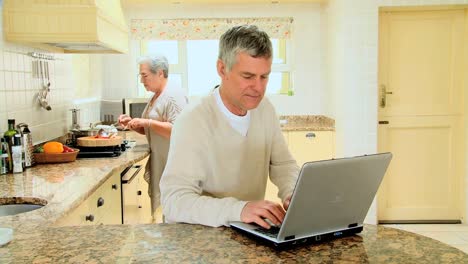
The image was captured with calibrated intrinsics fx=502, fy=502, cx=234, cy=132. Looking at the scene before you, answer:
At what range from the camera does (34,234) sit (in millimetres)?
1396

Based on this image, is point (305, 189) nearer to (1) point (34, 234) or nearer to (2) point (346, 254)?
(2) point (346, 254)

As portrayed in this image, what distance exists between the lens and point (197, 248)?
1.22 m

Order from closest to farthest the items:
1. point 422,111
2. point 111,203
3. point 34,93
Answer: point 111,203 → point 34,93 → point 422,111

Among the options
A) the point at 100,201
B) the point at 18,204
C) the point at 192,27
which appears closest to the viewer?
the point at 18,204

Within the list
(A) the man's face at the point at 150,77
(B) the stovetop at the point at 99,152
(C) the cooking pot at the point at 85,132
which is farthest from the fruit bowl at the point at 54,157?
(A) the man's face at the point at 150,77

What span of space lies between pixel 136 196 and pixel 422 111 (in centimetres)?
269

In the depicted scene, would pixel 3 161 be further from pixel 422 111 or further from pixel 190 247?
pixel 422 111

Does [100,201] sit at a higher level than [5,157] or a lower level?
lower

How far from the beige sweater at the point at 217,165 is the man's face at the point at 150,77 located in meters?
1.83

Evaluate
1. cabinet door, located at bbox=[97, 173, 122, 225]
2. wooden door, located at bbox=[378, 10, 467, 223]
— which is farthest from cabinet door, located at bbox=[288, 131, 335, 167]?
cabinet door, located at bbox=[97, 173, 122, 225]

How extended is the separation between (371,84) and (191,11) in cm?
195

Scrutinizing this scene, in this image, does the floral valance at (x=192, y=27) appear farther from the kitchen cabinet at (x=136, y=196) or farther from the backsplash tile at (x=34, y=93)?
the kitchen cabinet at (x=136, y=196)

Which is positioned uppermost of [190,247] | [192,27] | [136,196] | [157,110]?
[192,27]

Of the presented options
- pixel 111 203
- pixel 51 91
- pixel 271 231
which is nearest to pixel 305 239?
pixel 271 231
